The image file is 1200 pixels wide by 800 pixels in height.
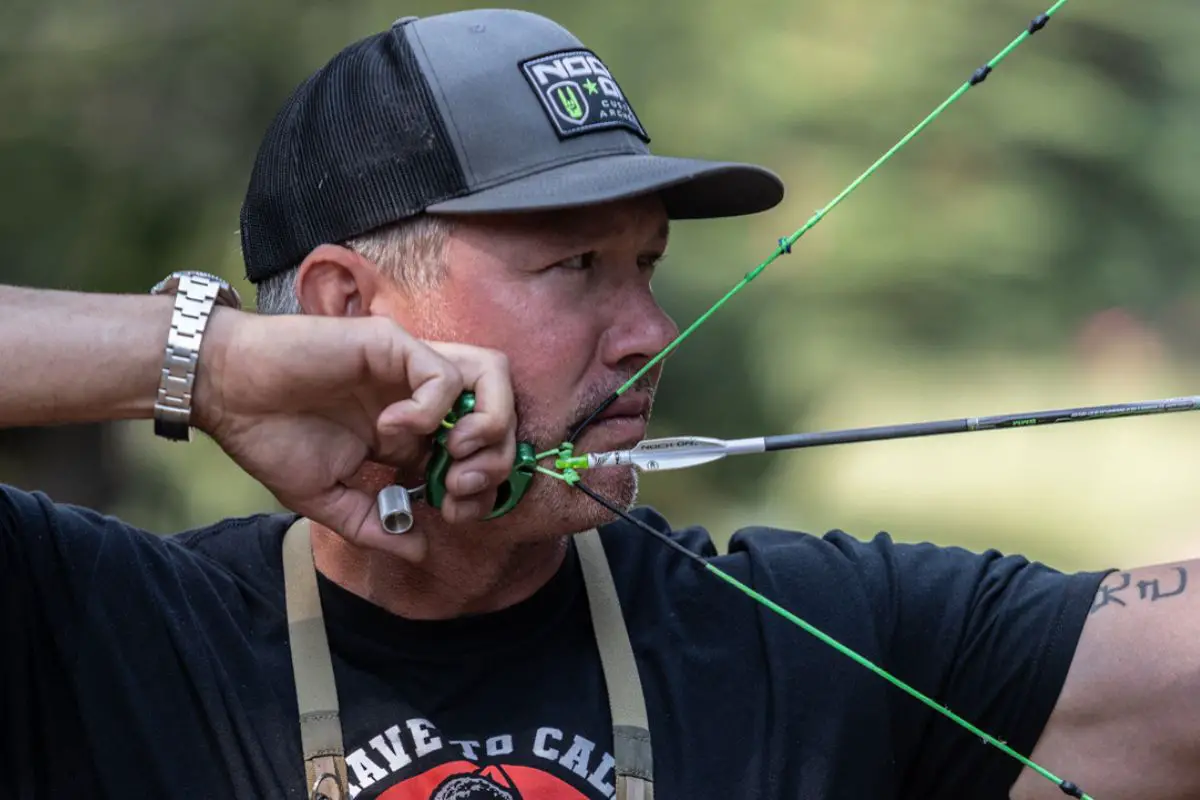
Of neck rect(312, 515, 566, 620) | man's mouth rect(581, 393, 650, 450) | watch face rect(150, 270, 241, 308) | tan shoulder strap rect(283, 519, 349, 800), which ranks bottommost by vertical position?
tan shoulder strap rect(283, 519, 349, 800)

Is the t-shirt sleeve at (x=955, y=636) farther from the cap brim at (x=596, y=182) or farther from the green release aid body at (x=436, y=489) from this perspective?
the cap brim at (x=596, y=182)

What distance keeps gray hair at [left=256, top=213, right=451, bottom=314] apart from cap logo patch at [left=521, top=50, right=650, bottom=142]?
Answer: 213 millimetres

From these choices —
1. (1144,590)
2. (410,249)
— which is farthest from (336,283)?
(1144,590)

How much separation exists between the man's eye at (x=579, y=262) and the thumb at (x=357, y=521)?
0.42m

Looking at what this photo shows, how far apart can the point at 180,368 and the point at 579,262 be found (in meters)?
0.56

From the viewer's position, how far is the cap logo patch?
6.85 feet

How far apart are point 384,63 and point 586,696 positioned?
91cm

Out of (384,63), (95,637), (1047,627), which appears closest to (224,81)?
(384,63)

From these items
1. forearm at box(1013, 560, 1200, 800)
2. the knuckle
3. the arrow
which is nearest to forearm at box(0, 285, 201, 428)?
the knuckle

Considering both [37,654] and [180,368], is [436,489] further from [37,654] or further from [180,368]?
[37,654]

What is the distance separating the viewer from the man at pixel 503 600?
1.94 m

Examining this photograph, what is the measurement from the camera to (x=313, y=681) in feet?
6.55

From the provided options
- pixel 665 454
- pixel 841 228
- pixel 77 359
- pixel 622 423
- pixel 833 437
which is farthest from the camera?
pixel 841 228

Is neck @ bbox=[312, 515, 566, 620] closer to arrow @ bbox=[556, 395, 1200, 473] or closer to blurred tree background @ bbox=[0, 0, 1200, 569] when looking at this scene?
arrow @ bbox=[556, 395, 1200, 473]
